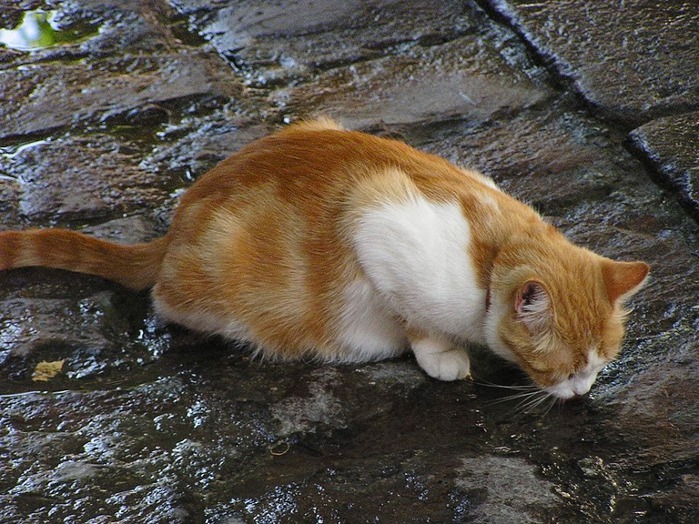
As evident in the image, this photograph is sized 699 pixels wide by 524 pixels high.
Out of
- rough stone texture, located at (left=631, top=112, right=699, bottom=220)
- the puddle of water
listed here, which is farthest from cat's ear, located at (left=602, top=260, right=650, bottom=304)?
the puddle of water

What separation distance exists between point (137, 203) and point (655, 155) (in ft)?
7.17

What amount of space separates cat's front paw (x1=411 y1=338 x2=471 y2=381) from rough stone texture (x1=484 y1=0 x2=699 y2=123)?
1748 mm

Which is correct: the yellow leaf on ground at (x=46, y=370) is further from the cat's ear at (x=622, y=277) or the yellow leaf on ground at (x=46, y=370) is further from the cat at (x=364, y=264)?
the cat's ear at (x=622, y=277)

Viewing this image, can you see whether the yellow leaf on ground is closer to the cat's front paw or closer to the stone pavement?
the stone pavement

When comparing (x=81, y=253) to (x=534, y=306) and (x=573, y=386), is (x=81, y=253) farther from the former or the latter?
(x=573, y=386)

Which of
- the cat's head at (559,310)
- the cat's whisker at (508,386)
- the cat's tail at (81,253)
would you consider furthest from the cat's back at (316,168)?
the cat's whisker at (508,386)

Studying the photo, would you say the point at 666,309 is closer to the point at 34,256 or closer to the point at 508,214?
the point at 508,214

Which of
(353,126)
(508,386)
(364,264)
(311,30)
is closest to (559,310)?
(508,386)

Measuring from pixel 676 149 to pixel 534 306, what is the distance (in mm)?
1678

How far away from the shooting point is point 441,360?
3037 millimetres

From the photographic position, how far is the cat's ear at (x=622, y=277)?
2.72 m

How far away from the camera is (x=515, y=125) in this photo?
428 centimetres

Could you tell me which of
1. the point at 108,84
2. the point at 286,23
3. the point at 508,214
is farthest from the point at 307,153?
the point at 286,23

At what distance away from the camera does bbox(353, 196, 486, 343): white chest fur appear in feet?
9.52
